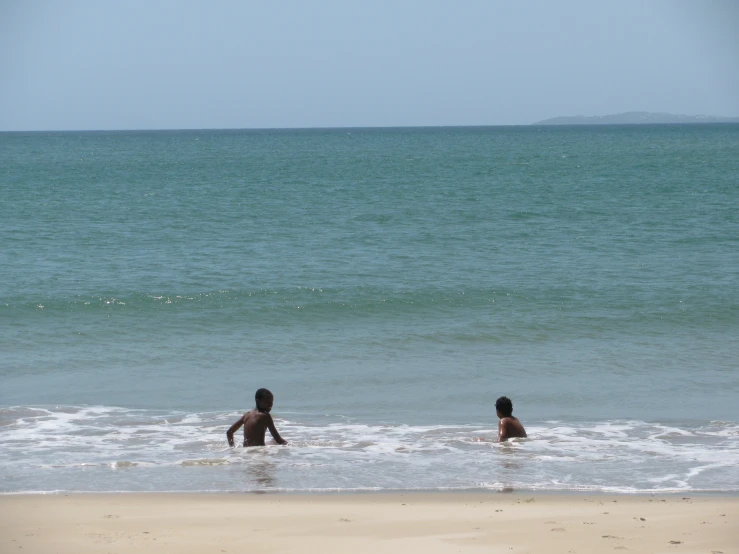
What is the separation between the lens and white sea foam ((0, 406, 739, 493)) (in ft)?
24.7

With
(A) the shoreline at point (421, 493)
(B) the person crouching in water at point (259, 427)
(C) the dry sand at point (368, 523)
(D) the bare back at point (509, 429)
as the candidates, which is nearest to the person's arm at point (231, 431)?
(B) the person crouching in water at point (259, 427)

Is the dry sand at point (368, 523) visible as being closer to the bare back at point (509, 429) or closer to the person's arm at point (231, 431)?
the person's arm at point (231, 431)

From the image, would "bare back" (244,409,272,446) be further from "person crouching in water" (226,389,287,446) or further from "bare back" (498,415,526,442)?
"bare back" (498,415,526,442)

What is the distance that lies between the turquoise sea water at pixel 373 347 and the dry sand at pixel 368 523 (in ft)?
1.68

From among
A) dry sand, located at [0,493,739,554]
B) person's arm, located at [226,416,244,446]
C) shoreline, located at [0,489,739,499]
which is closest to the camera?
dry sand, located at [0,493,739,554]

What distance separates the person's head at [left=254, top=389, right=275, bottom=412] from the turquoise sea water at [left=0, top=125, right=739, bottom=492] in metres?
0.41

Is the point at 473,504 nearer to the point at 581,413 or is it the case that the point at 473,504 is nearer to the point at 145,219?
the point at 581,413

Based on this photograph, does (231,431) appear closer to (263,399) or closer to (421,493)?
(263,399)

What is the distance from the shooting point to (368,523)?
633 cm

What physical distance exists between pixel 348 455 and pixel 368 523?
2.16 metres

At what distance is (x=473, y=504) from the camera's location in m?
6.83

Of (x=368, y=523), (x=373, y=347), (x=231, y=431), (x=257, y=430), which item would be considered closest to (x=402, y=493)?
(x=368, y=523)

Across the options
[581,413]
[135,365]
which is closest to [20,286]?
[135,365]

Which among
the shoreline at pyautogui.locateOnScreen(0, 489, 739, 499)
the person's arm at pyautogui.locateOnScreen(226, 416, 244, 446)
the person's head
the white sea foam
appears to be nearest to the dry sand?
the shoreline at pyautogui.locateOnScreen(0, 489, 739, 499)
